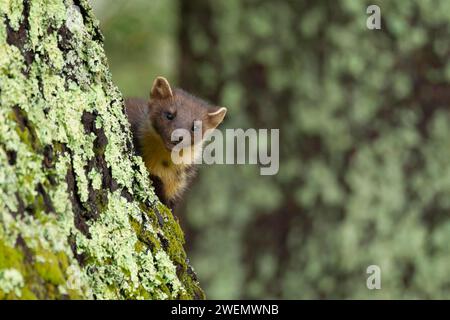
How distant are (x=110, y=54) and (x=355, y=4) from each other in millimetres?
6366

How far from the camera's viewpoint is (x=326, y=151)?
26.5 feet

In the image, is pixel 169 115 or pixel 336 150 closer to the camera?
pixel 169 115

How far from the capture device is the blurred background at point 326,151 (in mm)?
7871

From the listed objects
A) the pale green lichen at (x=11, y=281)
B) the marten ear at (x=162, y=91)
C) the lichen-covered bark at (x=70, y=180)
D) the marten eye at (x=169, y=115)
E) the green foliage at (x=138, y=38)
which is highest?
the green foliage at (x=138, y=38)

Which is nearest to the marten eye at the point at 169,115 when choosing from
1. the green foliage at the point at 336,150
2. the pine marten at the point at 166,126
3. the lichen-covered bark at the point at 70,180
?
the pine marten at the point at 166,126

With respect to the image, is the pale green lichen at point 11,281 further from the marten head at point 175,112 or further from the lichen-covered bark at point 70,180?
the marten head at point 175,112

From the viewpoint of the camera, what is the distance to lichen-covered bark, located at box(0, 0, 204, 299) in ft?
8.29

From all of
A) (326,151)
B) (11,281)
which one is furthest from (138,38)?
(11,281)

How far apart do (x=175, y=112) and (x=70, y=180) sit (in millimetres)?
2845

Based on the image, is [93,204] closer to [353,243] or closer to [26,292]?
[26,292]

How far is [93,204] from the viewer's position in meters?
2.90

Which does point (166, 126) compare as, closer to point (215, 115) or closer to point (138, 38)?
point (215, 115)

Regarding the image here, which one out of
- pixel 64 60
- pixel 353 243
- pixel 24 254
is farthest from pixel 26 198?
pixel 353 243

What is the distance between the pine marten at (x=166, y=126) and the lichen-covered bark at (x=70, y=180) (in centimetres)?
133
